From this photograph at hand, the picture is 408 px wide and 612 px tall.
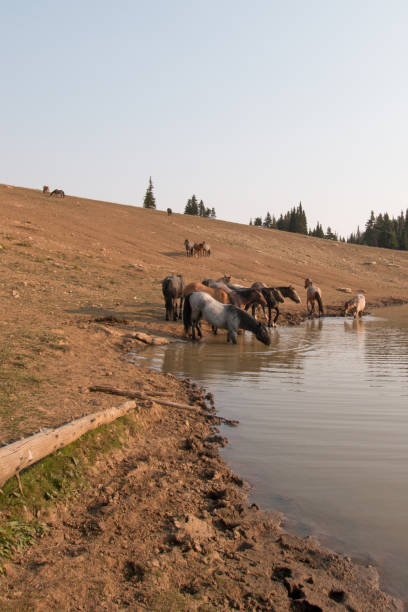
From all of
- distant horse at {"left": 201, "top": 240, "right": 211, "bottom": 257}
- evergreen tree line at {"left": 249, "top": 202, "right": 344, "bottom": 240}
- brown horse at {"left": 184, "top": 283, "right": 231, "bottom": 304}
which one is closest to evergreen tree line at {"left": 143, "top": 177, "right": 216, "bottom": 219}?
evergreen tree line at {"left": 249, "top": 202, "right": 344, "bottom": 240}

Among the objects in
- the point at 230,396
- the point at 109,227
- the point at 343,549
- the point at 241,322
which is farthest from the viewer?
the point at 109,227

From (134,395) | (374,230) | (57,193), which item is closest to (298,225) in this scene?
(374,230)

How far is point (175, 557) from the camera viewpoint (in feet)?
12.3

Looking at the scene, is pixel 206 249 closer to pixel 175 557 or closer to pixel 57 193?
pixel 57 193

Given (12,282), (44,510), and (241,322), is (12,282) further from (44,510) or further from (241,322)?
(44,510)

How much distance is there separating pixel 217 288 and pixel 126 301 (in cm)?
393

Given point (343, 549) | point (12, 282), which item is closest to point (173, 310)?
point (12, 282)

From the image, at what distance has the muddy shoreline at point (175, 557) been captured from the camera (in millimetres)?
3254

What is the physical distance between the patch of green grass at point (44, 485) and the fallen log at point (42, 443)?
0.07 metres

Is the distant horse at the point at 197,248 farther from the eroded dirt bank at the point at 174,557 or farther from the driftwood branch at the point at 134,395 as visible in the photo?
the eroded dirt bank at the point at 174,557

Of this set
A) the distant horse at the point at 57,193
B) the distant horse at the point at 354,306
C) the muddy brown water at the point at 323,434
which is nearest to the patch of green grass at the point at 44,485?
the muddy brown water at the point at 323,434

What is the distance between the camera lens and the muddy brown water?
439 centimetres

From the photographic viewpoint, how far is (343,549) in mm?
4043

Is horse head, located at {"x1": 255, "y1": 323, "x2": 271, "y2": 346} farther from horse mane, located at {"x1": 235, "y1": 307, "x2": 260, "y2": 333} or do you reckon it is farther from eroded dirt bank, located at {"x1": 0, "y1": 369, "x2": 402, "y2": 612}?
eroded dirt bank, located at {"x1": 0, "y1": 369, "x2": 402, "y2": 612}
